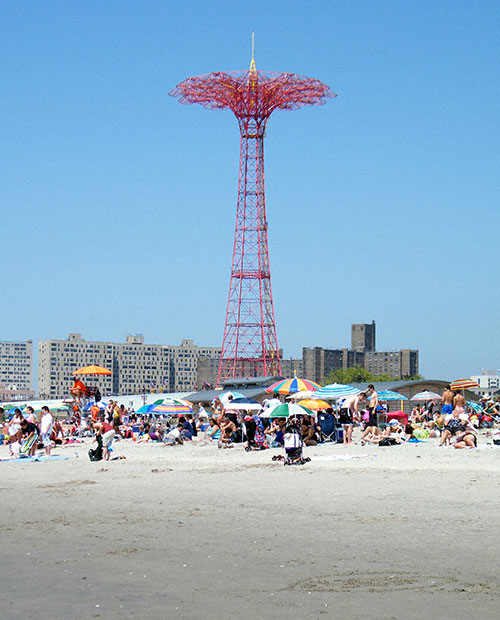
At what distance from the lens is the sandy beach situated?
24.7 feet

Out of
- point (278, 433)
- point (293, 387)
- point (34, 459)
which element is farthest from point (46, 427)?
point (293, 387)

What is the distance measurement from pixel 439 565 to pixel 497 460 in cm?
1055

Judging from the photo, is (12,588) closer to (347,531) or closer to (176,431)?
(347,531)

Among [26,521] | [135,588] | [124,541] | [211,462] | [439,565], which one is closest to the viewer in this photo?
[135,588]

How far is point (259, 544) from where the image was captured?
10.2 metres

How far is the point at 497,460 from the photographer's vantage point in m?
18.7

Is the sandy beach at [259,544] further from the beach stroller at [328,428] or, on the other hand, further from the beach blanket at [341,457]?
the beach stroller at [328,428]

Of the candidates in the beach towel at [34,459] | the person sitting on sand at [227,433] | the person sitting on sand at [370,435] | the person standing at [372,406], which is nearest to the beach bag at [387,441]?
the person sitting on sand at [370,435]

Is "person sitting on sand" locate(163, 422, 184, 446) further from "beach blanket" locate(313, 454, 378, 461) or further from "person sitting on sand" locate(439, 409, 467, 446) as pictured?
"person sitting on sand" locate(439, 409, 467, 446)

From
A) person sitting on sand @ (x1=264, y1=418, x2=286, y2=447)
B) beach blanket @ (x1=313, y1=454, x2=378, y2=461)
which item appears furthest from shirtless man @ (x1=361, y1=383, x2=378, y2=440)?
beach blanket @ (x1=313, y1=454, x2=378, y2=461)

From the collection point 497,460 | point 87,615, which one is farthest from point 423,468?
point 87,615

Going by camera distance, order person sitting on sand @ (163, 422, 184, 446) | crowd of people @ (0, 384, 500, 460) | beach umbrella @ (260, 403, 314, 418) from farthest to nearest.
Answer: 1. person sitting on sand @ (163, 422, 184, 446)
2. beach umbrella @ (260, 403, 314, 418)
3. crowd of people @ (0, 384, 500, 460)

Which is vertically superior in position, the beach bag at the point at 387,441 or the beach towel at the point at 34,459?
the beach bag at the point at 387,441

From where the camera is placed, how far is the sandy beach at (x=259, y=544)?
24.7 feet
